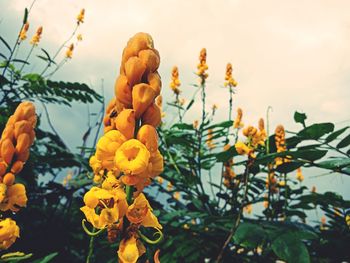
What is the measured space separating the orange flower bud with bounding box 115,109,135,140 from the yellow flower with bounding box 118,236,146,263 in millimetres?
209

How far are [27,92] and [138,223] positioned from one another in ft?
10.9

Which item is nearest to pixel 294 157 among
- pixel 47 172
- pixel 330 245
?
pixel 330 245

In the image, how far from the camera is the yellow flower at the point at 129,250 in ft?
2.27

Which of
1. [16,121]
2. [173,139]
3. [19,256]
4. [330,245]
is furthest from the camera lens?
[173,139]

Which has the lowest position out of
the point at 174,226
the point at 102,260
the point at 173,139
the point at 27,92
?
the point at 102,260

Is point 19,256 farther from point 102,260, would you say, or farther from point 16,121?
point 102,260

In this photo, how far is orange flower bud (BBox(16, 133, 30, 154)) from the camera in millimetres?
1231

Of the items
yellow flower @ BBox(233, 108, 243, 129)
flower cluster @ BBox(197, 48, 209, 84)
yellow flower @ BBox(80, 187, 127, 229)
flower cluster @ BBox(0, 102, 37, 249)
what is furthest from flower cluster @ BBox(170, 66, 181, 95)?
yellow flower @ BBox(80, 187, 127, 229)

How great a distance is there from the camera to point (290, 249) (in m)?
1.49

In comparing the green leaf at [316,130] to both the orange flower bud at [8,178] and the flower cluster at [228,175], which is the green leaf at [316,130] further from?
the flower cluster at [228,175]

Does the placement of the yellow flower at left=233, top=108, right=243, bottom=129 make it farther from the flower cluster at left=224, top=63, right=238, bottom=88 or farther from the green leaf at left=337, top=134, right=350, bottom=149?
the green leaf at left=337, top=134, right=350, bottom=149

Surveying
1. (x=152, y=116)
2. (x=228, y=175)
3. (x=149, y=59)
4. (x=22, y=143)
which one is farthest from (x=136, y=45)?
(x=228, y=175)

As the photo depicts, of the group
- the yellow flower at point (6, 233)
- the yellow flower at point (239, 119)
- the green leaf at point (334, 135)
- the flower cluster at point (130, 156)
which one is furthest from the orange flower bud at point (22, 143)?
the yellow flower at point (239, 119)

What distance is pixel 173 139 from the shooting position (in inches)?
110
